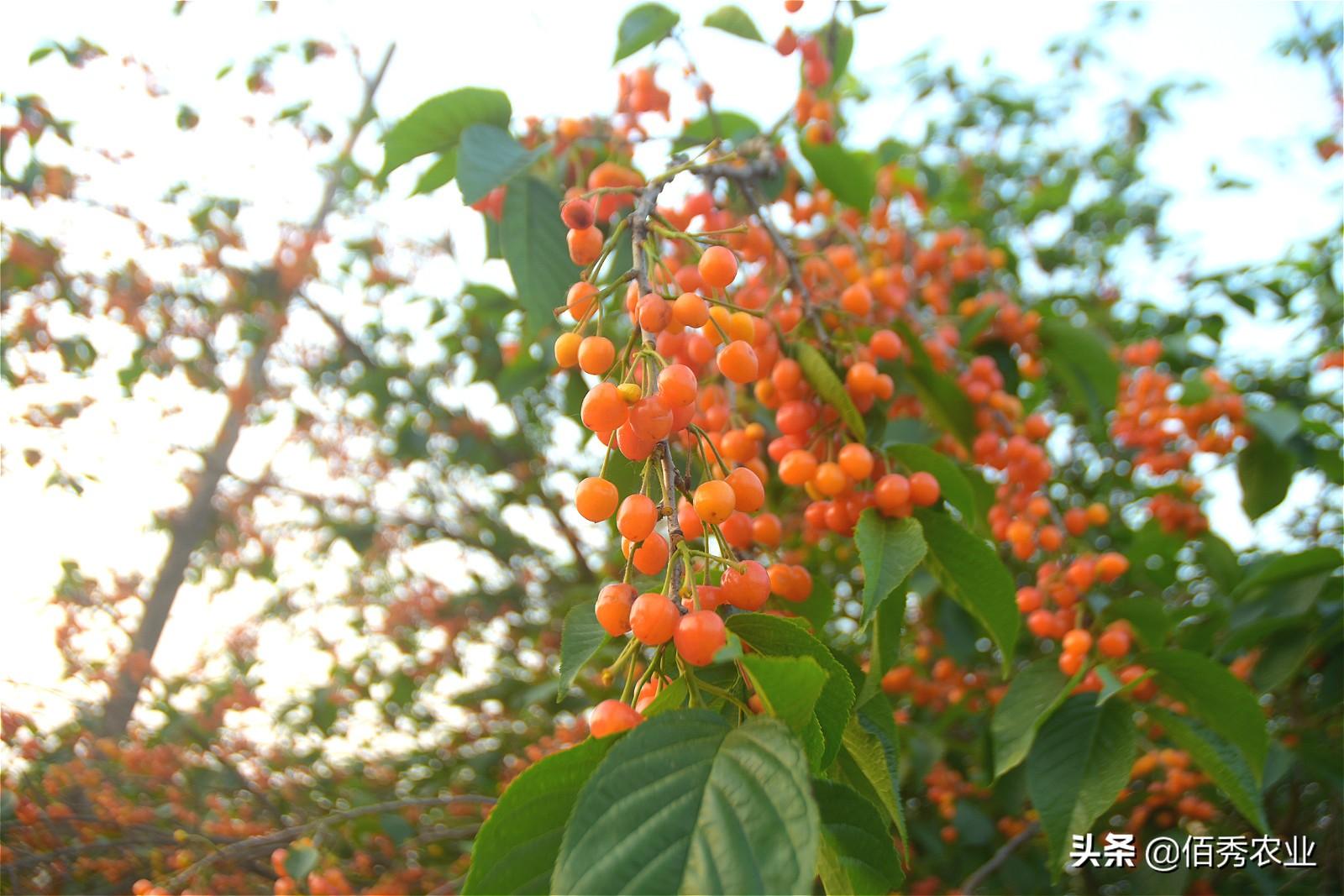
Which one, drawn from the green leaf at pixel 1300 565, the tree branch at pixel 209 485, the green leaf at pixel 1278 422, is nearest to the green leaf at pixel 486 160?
the green leaf at pixel 1300 565

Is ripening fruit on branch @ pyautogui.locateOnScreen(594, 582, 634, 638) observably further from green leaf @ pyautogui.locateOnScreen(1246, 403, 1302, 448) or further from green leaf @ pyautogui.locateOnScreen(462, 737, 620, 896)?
green leaf @ pyautogui.locateOnScreen(1246, 403, 1302, 448)

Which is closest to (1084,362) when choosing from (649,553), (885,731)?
(885,731)

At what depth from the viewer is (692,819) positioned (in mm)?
555

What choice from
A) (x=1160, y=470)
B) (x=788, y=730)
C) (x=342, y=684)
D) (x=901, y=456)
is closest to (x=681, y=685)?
(x=788, y=730)

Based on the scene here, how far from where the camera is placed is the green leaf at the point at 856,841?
64 centimetres

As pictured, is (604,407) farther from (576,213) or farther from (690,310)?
(576,213)

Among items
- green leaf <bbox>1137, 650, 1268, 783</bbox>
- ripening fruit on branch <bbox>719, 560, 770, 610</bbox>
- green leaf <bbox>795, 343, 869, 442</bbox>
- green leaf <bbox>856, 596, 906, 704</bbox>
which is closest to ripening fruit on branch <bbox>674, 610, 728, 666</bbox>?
ripening fruit on branch <bbox>719, 560, 770, 610</bbox>

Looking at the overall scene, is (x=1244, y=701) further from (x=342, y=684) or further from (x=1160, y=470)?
(x=342, y=684)

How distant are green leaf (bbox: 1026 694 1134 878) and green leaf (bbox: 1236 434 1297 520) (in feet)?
3.50

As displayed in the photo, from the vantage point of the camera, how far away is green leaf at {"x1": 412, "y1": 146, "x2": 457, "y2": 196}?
4.83 ft

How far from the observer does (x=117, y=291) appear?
3.80 metres

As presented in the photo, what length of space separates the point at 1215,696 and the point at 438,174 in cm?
153

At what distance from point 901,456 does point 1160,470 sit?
4.48 feet

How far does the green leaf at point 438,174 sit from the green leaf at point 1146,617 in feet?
4.69
